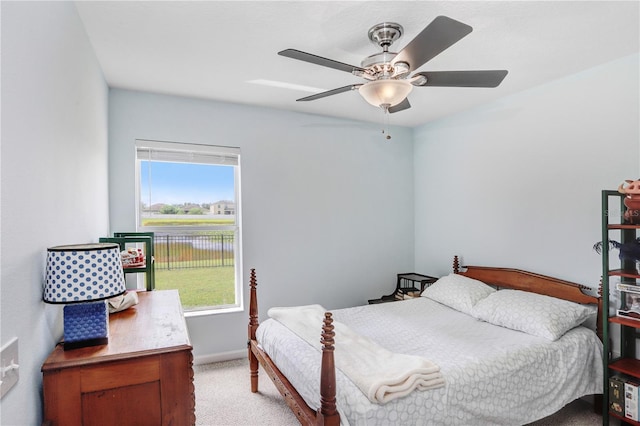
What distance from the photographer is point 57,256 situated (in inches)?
49.0

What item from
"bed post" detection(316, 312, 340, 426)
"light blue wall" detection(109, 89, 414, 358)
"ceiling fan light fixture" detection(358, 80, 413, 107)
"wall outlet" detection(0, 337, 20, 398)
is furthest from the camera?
"light blue wall" detection(109, 89, 414, 358)

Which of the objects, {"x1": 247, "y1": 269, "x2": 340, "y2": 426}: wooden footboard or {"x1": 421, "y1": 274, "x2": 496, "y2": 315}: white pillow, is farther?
{"x1": 421, "y1": 274, "x2": 496, "y2": 315}: white pillow

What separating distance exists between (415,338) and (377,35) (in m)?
2.03

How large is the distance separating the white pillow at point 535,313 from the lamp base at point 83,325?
8.71 ft

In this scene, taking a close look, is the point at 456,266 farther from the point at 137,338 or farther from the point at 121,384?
the point at 121,384

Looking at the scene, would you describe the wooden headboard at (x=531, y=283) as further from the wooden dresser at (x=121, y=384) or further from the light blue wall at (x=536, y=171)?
the wooden dresser at (x=121, y=384)

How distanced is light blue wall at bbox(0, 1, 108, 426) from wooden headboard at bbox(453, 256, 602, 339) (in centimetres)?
335

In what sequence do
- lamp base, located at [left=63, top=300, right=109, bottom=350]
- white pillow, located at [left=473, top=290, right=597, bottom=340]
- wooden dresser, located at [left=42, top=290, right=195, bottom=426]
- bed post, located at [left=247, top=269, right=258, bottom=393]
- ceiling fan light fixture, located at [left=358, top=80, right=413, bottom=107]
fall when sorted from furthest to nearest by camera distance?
bed post, located at [left=247, top=269, right=258, bottom=393] < white pillow, located at [left=473, top=290, right=597, bottom=340] < ceiling fan light fixture, located at [left=358, top=80, right=413, bottom=107] < lamp base, located at [left=63, top=300, right=109, bottom=350] < wooden dresser, located at [left=42, top=290, right=195, bottom=426]

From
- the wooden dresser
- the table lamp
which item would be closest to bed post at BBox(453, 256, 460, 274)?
the wooden dresser

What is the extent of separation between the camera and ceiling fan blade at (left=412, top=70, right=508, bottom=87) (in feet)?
6.43

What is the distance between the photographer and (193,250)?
3.61 meters

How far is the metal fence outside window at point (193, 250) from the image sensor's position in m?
3.49

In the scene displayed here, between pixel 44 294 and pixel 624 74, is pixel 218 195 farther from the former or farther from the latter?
pixel 624 74

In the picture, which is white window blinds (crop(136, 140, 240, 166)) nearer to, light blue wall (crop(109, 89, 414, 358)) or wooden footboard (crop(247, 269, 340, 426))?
light blue wall (crop(109, 89, 414, 358))
